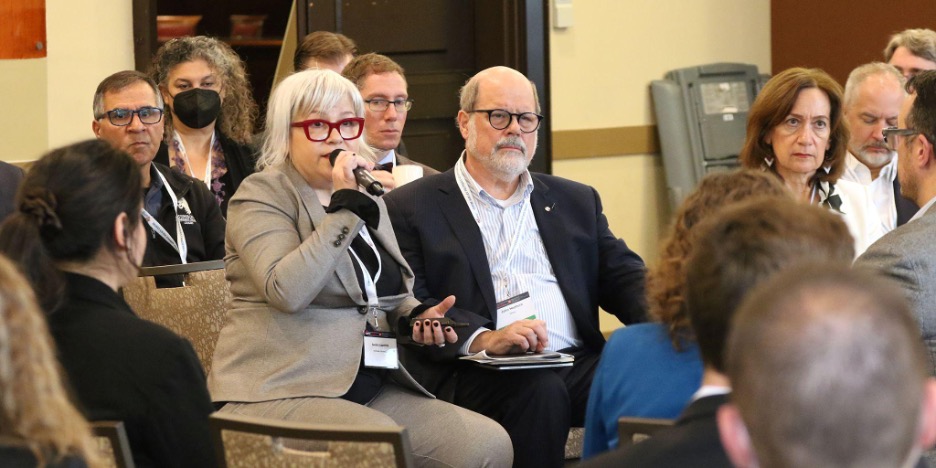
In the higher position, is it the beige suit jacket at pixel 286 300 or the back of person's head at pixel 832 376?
the back of person's head at pixel 832 376

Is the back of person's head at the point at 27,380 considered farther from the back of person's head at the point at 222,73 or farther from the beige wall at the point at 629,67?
the beige wall at the point at 629,67

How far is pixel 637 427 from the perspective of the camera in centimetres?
187

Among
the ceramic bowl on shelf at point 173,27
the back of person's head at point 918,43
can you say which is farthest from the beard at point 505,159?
the ceramic bowl on shelf at point 173,27

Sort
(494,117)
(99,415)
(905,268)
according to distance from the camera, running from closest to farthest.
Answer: (99,415), (905,268), (494,117)

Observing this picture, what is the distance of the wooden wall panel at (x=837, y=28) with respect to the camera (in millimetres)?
6422

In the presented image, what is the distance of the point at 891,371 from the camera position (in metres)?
0.90

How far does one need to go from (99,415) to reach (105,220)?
361 mm

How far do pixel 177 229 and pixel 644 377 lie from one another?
2178 mm

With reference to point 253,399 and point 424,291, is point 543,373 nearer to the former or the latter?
point 424,291

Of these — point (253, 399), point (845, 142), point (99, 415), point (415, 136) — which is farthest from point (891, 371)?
point (415, 136)

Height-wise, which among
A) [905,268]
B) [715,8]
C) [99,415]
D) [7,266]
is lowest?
[99,415]

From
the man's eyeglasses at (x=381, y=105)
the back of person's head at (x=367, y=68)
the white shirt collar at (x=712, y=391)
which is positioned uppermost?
the back of person's head at (x=367, y=68)

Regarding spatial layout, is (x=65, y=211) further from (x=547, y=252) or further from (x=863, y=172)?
(x=863, y=172)

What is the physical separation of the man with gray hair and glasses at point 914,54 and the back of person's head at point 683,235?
359 cm
